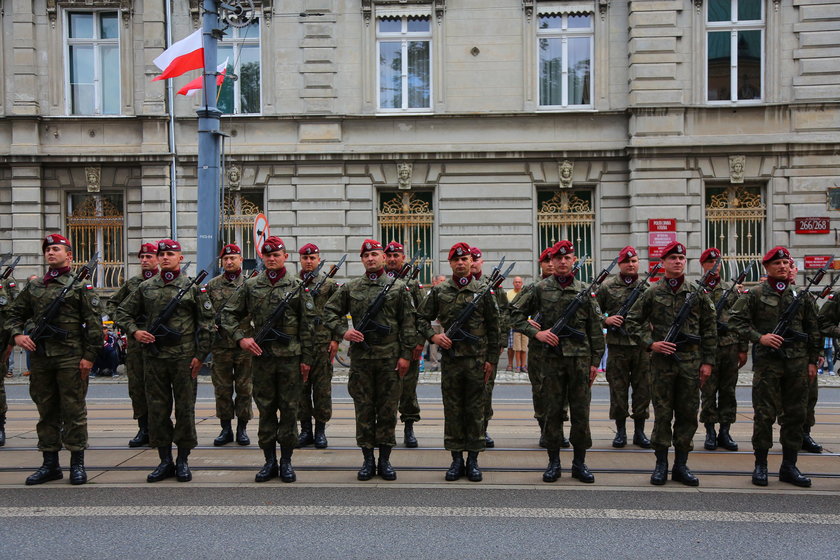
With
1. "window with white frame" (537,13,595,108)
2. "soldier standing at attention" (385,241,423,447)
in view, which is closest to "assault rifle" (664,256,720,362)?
"soldier standing at attention" (385,241,423,447)

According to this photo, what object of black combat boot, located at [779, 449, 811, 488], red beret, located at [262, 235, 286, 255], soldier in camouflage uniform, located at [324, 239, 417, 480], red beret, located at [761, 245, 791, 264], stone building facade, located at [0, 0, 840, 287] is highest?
stone building facade, located at [0, 0, 840, 287]

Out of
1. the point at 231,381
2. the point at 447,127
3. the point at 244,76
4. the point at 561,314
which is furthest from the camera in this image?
the point at 244,76

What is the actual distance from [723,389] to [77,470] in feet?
21.7

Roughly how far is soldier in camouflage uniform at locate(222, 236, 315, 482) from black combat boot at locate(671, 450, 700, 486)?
3.43 meters

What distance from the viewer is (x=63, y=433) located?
7371 mm

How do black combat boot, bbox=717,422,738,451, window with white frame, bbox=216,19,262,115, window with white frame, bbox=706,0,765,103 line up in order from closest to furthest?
black combat boot, bbox=717,422,738,451
window with white frame, bbox=706,0,765,103
window with white frame, bbox=216,19,262,115

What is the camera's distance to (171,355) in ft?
24.4

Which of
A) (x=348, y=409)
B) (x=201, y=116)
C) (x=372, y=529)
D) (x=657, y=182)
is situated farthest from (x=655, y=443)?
(x=657, y=182)

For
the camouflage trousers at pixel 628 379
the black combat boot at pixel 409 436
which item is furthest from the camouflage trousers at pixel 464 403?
the camouflage trousers at pixel 628 379

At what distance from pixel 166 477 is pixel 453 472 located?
2.65m

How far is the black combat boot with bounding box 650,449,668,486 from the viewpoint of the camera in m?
7.19

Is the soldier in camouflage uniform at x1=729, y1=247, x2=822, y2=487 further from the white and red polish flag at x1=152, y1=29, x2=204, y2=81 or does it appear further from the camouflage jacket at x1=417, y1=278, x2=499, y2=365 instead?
the white and red polish flag at x1=152, y1=29, x2=204, y2=81

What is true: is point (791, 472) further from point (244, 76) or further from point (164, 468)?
point (244, 76)

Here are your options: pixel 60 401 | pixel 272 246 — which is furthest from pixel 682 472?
pixel 60 401
